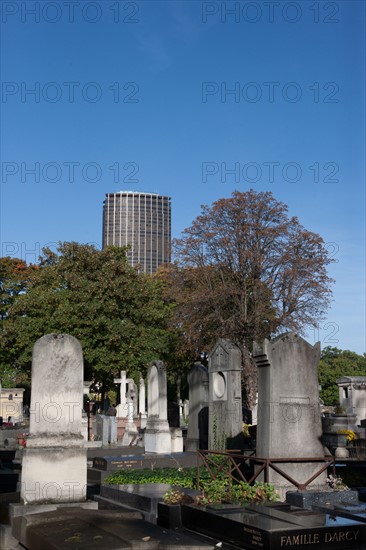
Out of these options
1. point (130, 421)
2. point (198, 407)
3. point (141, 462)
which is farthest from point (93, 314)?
point (141, 462)

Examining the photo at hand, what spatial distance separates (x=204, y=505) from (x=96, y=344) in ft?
97.8

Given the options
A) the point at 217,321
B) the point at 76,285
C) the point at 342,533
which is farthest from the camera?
the point at 76,285

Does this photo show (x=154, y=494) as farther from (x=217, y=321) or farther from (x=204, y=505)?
(x=217, y=321)

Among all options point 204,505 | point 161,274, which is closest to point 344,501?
point 204,505

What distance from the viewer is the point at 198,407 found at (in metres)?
22.4

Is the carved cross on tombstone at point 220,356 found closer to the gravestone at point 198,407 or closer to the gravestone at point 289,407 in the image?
the gravestone at point 198,407

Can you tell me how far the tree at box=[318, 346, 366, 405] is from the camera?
6856cm

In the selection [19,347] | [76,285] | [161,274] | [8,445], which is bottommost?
[8,445]

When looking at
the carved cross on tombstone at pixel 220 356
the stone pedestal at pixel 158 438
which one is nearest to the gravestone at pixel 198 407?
the stone pedestal at pixel 158 438

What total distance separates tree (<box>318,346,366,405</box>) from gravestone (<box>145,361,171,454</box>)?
158 ft

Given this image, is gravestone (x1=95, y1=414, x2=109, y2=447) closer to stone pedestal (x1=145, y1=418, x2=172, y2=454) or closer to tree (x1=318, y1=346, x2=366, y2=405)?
stone pedestal (x1=145, y1=418, x2=172, y2=454)

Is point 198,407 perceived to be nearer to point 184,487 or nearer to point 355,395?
point 184,487

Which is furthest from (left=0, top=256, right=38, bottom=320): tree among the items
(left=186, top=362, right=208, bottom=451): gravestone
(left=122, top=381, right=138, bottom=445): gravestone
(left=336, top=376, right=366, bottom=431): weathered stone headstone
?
(left=186, top=362, right=208, bottom=451): gravestone

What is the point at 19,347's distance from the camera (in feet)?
127
